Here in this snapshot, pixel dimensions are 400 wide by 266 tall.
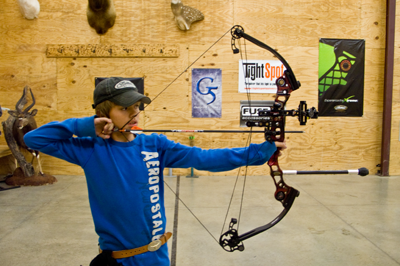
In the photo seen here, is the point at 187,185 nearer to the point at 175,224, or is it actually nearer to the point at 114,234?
the point at 175,224

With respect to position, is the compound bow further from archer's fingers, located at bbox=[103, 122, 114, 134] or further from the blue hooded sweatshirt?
archer's fingers, located at bbox=[103, 122, 114, 134]

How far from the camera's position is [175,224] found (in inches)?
103

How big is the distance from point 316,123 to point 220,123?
147cm

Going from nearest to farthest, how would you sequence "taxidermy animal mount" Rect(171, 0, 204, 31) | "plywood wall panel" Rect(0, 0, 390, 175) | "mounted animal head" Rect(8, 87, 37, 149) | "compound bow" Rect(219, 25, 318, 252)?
"compound bow" Rect(219, 25, 318, 252) < "mounted animal head" Rect(8, 87, 37, 149) < "taxidermy animal mount" Rect(171, 0, 204, 31) < "plywood wall panel" Rect(0, 0, 390, 175)

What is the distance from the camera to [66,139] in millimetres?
1127

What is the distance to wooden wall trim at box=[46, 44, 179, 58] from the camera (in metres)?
4.22

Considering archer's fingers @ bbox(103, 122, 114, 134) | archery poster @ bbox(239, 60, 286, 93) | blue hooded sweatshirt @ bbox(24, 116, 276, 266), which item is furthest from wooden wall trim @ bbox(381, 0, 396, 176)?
archer's fingers @ bbox(103, 122, 114, 134)

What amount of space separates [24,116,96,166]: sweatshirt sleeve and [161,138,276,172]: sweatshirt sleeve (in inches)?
12.4

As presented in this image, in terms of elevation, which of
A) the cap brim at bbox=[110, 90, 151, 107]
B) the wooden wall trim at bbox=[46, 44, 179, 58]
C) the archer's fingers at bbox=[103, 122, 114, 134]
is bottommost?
the archer's fingers at bbox=[103, 122, 114, 134]

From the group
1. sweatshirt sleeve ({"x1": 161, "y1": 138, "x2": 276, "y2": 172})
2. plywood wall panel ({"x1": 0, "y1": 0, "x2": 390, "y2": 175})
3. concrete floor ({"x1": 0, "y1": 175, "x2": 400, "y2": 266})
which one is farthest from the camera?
plywood wall panel ({"x1": 0, "y1": 0, "x2": 390, "y2": 175})

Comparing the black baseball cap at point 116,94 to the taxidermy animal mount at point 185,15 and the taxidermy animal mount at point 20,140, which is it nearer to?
the taxidermy animal mount at point 20,140

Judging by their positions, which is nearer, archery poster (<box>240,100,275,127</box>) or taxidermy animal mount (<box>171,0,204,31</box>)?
taxidermy animal mount (<box>171,0,204,31</box>)

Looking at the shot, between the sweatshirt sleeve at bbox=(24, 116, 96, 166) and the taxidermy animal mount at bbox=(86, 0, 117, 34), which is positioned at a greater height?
the taxidermy animal mount at bbox=(86, 0, 117, 34)

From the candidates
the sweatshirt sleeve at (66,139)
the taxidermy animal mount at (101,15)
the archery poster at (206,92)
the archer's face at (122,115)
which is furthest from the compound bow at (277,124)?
the taxidermy animal mount at (101,15)
